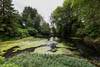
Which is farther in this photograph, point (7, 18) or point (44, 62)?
point (7, 18)

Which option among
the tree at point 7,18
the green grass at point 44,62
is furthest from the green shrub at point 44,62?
the tree at point 7,18

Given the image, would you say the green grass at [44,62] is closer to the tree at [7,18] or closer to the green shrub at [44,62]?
the green shrub at [44,62]

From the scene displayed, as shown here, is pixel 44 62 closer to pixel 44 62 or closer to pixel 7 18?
pixel 44 62

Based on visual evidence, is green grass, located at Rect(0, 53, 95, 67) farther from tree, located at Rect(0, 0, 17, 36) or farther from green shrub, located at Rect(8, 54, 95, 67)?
tree, located at Rect(0, 0, 17, 36)

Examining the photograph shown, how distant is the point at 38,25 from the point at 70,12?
1578cm

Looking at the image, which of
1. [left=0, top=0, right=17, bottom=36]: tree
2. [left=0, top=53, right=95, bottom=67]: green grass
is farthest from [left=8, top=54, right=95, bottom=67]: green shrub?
[left=0, top=0, right=17, bottom=36]: tree

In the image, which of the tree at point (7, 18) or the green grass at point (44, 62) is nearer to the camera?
the green grass at point (44, 62)

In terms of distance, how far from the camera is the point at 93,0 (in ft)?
9.81

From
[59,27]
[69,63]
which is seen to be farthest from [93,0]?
[59,27]

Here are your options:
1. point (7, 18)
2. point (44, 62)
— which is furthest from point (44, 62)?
point (7, 18)

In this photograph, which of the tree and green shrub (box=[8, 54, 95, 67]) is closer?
green shrub (box=[8, 54, 95, 67])

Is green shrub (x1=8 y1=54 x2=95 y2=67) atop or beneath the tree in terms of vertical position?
beneath

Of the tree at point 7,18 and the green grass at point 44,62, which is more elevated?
the tree at point 7,18

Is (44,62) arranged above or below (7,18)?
below
